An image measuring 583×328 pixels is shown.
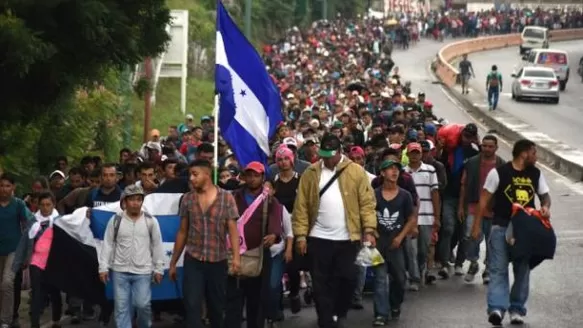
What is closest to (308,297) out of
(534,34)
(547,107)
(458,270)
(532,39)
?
(458,270)

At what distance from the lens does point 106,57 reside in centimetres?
1312

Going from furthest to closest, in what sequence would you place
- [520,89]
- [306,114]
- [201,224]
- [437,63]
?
[437,63], [520,89], [306,114], [201,224]

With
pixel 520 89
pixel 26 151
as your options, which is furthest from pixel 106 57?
pixel 520 89

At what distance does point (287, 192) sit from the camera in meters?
13.9

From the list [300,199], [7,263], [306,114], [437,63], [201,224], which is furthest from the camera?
[437,63]

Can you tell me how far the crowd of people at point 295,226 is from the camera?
486 inches

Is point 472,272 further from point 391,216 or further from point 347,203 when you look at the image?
point 347,203

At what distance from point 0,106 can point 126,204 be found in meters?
1.51

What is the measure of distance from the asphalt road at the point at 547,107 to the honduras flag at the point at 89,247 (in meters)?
24.9

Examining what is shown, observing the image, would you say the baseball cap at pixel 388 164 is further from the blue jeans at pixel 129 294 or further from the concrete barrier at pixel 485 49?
the concrete barrier at pixel 485 49

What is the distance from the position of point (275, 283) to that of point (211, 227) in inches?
58.5

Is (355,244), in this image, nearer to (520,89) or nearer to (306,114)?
(306,114)

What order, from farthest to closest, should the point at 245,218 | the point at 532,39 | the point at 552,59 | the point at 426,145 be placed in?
the point at 532,39 < the point at 552,59 < the point at 426,145 < the point at 245,218

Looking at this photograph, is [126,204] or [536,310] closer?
[126,204]
